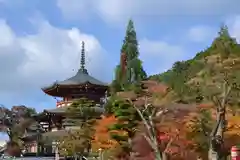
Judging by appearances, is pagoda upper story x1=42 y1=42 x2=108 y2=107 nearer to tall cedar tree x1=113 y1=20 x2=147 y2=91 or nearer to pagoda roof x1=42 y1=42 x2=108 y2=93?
pagoda roof x1=42 y1=42 x2=108 y2=93

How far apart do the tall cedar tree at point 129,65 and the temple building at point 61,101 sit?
312 cm

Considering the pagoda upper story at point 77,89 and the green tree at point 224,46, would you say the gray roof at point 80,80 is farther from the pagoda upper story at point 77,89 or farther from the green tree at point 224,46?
the green tree at point 224,46

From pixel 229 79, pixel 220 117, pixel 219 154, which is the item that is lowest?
pixel 219 154

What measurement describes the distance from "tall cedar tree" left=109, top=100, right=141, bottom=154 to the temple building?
52.1ft

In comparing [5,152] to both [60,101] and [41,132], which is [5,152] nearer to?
[41,132]

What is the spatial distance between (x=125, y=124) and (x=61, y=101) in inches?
871

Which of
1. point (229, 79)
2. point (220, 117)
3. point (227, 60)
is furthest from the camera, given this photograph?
point (227, 60)

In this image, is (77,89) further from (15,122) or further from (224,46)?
(224,46)

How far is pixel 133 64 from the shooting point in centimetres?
4825

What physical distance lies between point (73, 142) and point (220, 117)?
764 inches

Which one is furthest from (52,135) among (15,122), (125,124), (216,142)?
(216,142)

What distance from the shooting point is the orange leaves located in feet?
108

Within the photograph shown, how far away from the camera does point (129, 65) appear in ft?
159

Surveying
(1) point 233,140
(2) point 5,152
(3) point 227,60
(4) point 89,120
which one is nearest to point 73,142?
(4) point 89,120
